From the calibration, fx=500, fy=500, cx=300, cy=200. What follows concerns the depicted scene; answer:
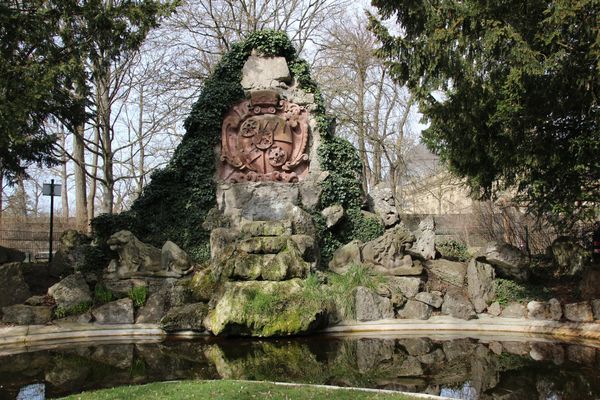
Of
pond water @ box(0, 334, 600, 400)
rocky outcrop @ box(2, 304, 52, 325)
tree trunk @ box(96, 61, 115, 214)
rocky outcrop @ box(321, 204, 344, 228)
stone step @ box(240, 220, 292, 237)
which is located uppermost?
tree trunk @ box(96, 61, 115, 214)

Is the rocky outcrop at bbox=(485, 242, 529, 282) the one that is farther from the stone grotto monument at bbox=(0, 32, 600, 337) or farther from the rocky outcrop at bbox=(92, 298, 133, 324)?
the rocky outcrop at bbox=(92, 298, 133, 324)

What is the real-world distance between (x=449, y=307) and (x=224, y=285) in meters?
4.75

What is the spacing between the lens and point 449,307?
1058 centimetres

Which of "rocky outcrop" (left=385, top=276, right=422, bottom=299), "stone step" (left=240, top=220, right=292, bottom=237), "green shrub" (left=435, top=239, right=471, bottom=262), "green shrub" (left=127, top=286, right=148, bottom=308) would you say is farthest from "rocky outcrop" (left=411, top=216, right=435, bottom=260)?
"green shrub" (left=127, top=286, right=148, bottom=308)

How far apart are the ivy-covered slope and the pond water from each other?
5149 millimetres

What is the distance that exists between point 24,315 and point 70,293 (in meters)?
0.94

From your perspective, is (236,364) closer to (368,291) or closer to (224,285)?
(224,285)

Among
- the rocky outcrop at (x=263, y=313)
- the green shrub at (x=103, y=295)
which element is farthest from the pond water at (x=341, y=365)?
the green shrub at (x=103, y=295)

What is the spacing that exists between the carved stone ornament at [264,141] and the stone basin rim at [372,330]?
5.67 meters

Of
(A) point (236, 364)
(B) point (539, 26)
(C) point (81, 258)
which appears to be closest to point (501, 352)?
(A) point (236, 364)

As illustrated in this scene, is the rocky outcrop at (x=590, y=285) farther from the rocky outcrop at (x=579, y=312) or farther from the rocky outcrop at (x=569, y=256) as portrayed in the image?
the rocky outcrop at (x=569, y=256)

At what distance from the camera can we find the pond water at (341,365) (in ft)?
19.6

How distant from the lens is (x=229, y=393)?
5.12 meters

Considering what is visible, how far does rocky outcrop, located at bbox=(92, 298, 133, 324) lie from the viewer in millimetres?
10055
